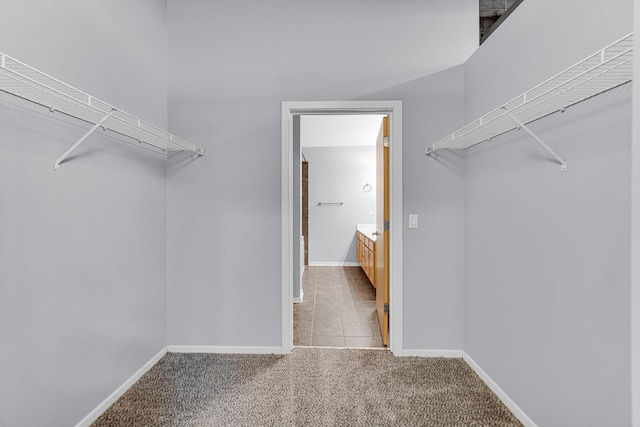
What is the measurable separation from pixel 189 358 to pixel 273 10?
263 centimetres

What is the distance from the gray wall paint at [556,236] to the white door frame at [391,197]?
1.74 ft

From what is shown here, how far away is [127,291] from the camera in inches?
77.0

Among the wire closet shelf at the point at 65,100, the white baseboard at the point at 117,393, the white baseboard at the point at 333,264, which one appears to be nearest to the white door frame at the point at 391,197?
the wire closet shelf at the point at 65,100

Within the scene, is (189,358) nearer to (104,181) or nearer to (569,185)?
(104,181)

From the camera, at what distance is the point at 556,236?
4.66 ft

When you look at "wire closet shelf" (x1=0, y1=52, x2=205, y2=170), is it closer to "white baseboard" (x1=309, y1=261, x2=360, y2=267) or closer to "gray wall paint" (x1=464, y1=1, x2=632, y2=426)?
"gray wall paint" (x1=464, y1=1, x2=632, y2=426)

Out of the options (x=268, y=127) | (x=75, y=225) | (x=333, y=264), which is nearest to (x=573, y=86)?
(x=268, y=127)

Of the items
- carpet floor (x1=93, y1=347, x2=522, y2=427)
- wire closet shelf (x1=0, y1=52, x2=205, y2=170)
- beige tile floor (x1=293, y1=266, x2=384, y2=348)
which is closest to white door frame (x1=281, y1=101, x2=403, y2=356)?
carpet floor (x1=93, y1=347, x2=522, y2=427)

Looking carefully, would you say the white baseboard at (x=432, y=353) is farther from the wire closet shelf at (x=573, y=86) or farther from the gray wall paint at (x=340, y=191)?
the gray wall paint at (x=340, y=191)

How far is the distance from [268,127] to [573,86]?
5.94ft

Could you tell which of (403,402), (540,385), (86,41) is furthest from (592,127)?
(86,41)

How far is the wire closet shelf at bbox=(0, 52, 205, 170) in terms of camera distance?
3.66 ft

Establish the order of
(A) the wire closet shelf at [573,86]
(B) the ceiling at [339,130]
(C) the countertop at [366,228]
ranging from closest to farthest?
(A) the wire closet shelf at [573,86] < (B) the ceiling at [339,130] < (C) the countertop at [366,228]

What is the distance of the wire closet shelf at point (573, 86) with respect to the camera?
3.27 feet
